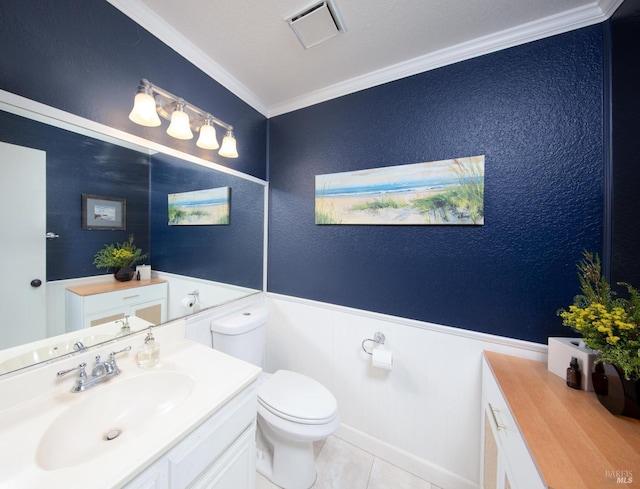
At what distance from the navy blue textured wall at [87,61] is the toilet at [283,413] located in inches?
45.4

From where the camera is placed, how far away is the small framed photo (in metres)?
1.00

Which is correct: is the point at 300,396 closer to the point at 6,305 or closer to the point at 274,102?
the point at 6,305

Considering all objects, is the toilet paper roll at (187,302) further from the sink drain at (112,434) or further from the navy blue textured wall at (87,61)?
the navy blue textured wall at (87,61)

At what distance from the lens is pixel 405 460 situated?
1.37 m

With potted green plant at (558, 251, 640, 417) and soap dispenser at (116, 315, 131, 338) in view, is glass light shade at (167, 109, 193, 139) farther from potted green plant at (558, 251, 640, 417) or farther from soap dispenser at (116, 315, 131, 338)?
potted green plant at (558, 251, 640, 417)

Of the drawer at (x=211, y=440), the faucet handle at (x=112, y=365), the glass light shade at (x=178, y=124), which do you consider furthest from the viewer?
the glass light shade at (x=178, y=124)

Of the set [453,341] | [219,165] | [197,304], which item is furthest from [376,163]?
[197,304]

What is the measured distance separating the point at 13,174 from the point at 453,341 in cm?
→ 209

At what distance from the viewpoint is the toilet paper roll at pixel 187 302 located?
1344 millimetres

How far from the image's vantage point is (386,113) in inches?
57.2

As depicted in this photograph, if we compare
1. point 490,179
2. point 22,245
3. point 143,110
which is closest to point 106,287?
point 22,245

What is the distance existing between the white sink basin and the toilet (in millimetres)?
438

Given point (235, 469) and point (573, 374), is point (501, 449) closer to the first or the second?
point (573, 374)

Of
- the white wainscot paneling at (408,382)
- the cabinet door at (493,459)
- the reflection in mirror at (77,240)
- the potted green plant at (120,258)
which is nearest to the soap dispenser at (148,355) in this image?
the reflection in mirror at (77,240)
